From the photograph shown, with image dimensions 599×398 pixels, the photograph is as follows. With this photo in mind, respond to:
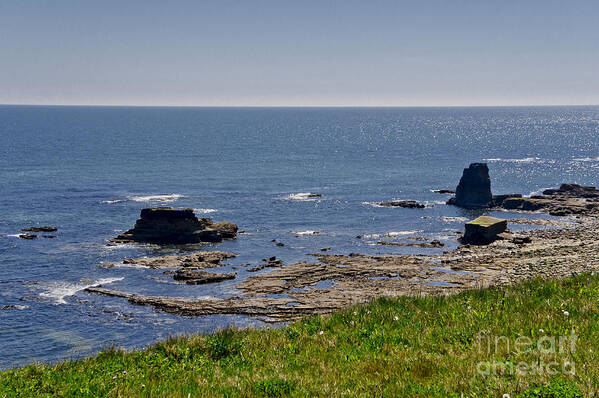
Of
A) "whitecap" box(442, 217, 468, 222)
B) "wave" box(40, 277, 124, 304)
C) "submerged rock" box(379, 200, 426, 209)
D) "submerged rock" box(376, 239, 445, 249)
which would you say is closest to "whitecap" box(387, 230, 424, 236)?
"submerged rock" box(376, 239, 445, 249)

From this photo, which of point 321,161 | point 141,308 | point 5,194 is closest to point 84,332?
point 141,308

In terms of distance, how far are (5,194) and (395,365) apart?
101339 mm

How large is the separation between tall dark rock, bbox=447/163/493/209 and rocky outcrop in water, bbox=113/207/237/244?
43491 millimetres

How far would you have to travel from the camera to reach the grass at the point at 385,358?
1059 cm

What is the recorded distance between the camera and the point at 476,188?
93.1 meters

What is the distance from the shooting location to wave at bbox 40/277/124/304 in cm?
4931

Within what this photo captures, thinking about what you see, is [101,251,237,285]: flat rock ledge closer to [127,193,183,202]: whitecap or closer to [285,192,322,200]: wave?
[127,193,183,202]: whitecap

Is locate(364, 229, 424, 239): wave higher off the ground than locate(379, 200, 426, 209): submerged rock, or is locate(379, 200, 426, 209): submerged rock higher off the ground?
locate(379, 200, 426, 209): submerged rock

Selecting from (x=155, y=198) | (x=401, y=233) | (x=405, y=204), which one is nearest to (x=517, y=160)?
(x=405, y=204)

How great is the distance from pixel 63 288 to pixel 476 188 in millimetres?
66086

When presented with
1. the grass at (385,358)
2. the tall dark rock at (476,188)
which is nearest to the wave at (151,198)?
the tall dark rock at (476,188)

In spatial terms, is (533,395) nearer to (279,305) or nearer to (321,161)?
(279,305)

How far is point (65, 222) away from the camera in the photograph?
78.0 meters

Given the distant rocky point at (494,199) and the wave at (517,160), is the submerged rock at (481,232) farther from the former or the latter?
the wave at (517,160)
